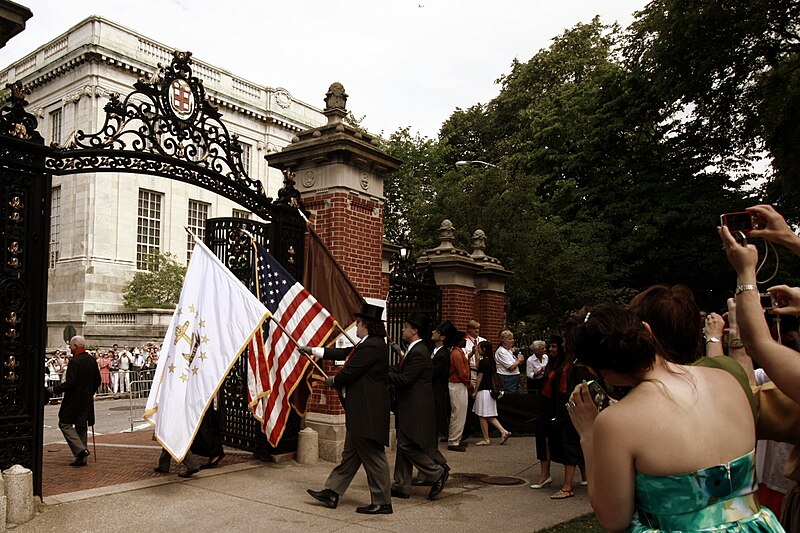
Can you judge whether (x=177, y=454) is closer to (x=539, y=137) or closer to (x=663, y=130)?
(x=663, y=130)

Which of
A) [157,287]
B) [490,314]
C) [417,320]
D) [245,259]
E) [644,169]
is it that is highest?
[644,169]

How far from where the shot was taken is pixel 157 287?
3375 centimetres

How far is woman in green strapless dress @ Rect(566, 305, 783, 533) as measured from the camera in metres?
2.14

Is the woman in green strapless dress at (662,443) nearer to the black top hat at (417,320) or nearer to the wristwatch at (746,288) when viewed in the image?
the wristwatch at (746,288)

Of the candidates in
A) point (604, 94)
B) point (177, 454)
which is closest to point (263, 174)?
point (604, 94)

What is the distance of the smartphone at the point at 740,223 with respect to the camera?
2.53 m

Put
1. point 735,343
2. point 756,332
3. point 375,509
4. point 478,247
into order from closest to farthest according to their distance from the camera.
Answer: point 756,332 < point 735,343 < point 375,509 < point 478,247

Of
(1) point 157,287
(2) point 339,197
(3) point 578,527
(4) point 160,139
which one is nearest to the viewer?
(3) point 578,527

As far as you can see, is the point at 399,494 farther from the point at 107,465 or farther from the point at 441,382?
the point at 107,465

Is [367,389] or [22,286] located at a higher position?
[22,286]

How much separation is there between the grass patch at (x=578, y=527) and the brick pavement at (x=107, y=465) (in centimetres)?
452

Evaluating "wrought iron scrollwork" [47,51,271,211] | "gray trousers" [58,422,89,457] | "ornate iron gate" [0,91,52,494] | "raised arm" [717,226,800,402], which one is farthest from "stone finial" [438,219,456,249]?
"raised arm" [717,226,800,402]

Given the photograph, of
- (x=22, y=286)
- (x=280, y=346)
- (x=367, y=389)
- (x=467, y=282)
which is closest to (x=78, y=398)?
(x=22, y=286)

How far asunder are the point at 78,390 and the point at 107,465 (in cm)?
113
